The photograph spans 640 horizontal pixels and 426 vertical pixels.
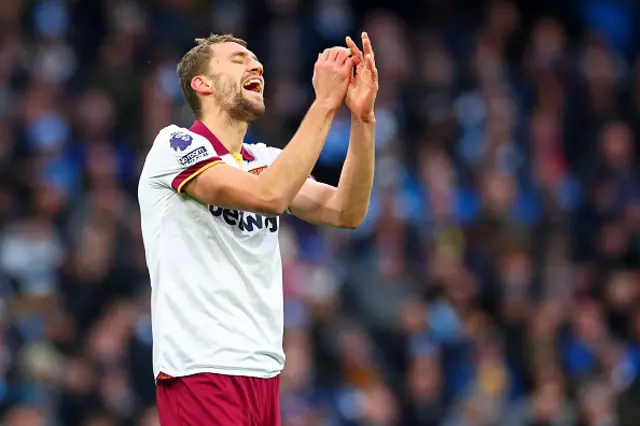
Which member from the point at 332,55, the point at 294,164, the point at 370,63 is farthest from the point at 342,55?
the point at 294,164

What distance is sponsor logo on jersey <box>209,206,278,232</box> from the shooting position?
505 centimetres

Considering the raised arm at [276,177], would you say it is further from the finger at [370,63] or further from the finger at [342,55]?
the finger at [370,63]

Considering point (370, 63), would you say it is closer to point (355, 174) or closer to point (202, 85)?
point (355, 174)

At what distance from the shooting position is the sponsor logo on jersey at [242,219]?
16.6 ft

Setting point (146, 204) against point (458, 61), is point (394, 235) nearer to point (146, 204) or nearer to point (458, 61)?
point (458, 61)

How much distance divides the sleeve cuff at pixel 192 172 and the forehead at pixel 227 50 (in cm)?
57

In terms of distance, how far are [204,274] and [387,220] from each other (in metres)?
7.24

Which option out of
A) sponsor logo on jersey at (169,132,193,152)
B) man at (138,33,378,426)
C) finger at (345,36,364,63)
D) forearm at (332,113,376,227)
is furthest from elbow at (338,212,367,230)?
sponsor logo on jersey at (169,132,193,152)

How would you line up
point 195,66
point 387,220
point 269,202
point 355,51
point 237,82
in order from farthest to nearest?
point 387,220 < point 195,66 < point 237,82 < point 355,51 < point 269,202

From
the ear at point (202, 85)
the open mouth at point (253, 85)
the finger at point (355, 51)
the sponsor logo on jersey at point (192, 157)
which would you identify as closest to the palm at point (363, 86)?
the finger at point (355, 51)

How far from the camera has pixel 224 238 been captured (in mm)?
5004

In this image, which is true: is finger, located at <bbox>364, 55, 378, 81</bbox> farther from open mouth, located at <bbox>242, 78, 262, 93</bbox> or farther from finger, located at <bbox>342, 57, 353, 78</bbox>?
open mouth, located at <bbox>242, 78, 262, 93</bbox>

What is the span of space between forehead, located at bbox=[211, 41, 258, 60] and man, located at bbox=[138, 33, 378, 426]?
31 millimetres

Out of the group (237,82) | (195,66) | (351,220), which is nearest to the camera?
(237,82)
